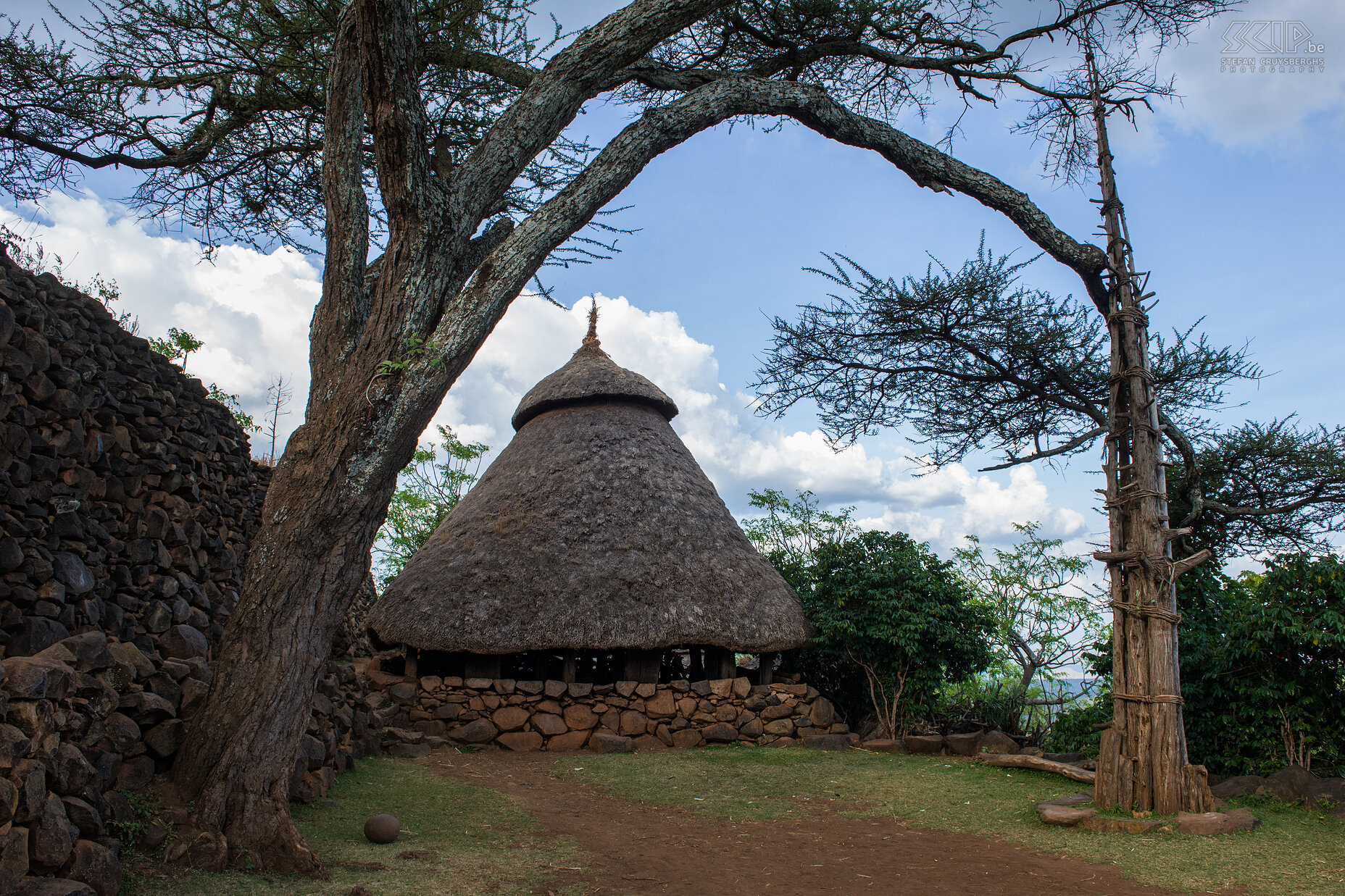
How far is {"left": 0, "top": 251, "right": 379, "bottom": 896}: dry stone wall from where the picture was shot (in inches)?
150

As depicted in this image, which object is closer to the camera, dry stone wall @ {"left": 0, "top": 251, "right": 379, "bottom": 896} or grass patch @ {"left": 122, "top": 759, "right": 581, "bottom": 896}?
dry stone wall @ {"left": 0, "top": 251, "right": 379, "bottom": 896}

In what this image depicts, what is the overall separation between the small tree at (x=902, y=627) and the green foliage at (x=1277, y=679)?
3121mm

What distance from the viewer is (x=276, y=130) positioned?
8.45 m

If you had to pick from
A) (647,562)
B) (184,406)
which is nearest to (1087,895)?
(647,562)

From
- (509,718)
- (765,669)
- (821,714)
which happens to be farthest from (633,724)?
(821,714)

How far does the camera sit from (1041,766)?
8023mm

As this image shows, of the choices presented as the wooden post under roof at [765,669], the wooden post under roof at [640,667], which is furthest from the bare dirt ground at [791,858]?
the wooden post under roof at [765,669]

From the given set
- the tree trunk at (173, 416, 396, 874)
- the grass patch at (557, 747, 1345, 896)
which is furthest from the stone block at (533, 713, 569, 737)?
the tree trunk at (173, 416, 396, 874)

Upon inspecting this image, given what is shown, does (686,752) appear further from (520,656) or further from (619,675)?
(520,656)

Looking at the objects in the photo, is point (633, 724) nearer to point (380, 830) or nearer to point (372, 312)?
point (380, 830)

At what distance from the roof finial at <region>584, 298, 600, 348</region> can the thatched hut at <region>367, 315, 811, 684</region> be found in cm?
189

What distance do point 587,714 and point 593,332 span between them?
7.30 metres

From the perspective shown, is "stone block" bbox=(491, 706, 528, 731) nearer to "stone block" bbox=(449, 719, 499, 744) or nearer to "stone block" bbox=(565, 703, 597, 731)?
"stone block" bbox=(449, 719, 499, 744)

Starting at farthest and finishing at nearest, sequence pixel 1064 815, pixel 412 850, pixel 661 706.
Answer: pixel 661 706 < pixel 1064 815 < pixel 412 850
